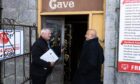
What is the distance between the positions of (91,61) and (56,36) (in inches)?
71.6

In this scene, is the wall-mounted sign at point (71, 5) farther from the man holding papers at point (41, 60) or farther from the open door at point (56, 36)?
the man holding papers at point (41, 60)

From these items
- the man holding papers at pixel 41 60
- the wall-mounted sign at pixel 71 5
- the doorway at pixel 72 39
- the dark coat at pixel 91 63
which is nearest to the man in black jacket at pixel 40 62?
the man holding papers at pixel 41 60

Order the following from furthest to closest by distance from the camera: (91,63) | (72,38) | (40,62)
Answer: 1. (72,38)
2. (40,62)
3. (91,63)

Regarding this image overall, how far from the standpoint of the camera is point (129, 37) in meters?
6.47

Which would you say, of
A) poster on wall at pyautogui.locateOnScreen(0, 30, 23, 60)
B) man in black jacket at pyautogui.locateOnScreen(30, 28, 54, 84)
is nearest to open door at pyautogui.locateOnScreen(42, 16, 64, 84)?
poster on wall at pyautogui.locateOnScreen(0, 30, 23, 60)

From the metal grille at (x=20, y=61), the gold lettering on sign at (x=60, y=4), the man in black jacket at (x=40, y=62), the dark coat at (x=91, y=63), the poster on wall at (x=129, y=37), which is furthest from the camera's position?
the gold lettering on sign at (x=60, y=4)

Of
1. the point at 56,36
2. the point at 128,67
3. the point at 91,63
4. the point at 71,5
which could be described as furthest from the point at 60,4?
the point at 128,67

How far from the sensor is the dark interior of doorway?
8.91 m

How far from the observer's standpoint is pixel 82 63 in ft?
20.2

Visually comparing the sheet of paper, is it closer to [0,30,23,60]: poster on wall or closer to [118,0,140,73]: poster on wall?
[0,30,23,60]: poster on wall

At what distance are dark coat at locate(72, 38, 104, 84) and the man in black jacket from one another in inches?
26.2

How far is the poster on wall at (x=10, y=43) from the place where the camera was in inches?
236

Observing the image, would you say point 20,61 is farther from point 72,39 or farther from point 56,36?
point 72,39

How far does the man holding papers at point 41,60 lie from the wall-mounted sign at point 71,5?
1.02m
